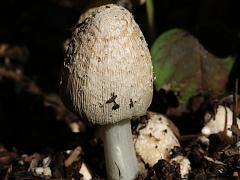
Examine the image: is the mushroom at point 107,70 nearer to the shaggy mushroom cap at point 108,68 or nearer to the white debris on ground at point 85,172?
the shaggy mushroom cap at point 108,68

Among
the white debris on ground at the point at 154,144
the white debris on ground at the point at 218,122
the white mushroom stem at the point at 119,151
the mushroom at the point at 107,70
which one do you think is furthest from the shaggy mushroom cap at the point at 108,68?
the white debris on ground at the point at 218,122

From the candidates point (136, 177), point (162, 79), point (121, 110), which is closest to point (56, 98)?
point (162, 79)

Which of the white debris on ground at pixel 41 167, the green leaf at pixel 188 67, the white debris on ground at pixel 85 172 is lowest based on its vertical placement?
the white debris on ground at pixel 85 172

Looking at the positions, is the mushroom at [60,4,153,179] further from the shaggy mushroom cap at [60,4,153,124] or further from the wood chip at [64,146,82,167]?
the wood chip at [64,146,82,167]

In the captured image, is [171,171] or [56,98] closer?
[171,171]

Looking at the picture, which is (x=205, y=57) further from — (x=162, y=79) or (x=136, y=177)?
(x=136, y=177)

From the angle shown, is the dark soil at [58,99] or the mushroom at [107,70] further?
the dark soil at [58,99]
